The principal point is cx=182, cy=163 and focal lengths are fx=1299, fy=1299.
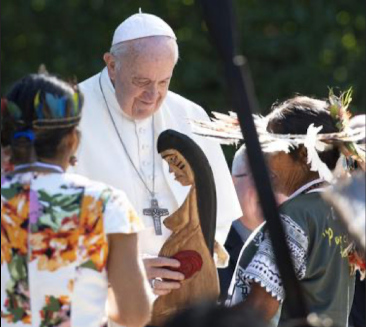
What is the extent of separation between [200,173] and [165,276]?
442 mm

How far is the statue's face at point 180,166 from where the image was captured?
458 cm

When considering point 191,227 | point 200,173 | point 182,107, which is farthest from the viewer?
point 182,107

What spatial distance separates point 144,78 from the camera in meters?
5.45

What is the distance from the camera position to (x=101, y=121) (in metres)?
5.67

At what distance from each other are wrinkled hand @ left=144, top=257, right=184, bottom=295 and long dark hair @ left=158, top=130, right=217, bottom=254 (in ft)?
0.64

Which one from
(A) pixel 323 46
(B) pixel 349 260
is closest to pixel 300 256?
(B) pixel 349 260

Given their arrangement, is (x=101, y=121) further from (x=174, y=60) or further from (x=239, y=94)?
(x=239, y=94)

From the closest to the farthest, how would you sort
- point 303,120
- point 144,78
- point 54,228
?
point 54,228 < point 303,120 < point 144,78

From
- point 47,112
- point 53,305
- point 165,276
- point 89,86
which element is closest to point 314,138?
point 165,276

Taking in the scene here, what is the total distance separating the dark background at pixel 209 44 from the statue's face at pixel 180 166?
9.21 m

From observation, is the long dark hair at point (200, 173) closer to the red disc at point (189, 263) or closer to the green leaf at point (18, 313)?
the red disc at point (189, 263)

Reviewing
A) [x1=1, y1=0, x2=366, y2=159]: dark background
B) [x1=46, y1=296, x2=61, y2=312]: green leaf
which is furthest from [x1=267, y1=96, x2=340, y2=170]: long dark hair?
[x1=1, y1=0, x2=366, y2=159]: dark background

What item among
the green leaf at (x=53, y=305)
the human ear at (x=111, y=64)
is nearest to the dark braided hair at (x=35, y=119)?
the green leaf at (x=53, y=305)

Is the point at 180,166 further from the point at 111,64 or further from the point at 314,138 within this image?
the point at 111,64
